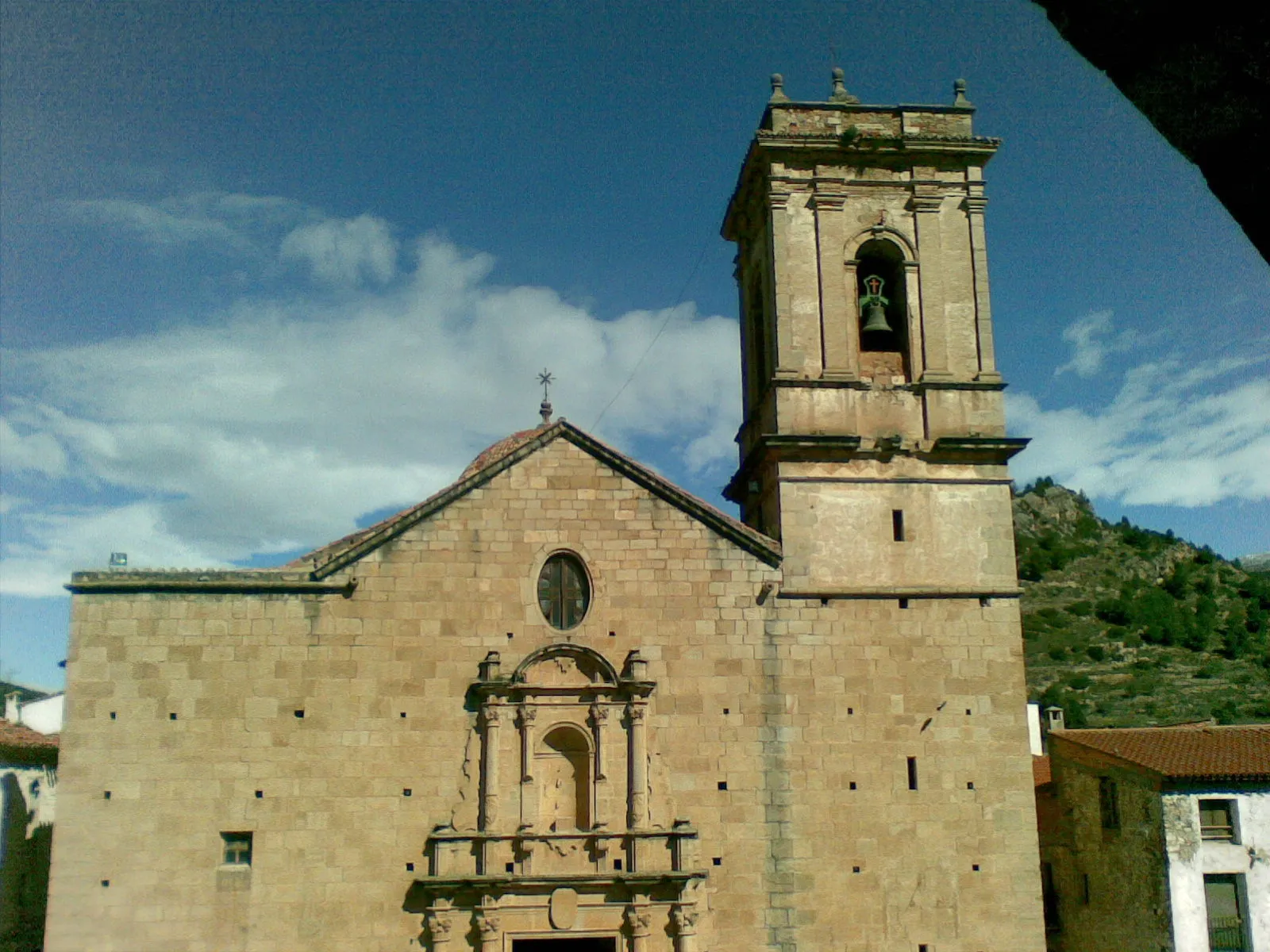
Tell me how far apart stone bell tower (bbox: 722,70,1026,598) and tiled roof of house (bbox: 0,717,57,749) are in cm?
1286

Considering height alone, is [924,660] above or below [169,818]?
above

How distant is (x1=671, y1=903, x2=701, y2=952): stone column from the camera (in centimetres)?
1483

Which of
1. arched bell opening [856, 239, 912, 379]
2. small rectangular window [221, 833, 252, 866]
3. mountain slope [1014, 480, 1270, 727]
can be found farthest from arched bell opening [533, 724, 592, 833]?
mountain slope [1014, 480, 1270, 727]

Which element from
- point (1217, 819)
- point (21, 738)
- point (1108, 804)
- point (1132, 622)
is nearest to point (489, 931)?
point (21, 738)

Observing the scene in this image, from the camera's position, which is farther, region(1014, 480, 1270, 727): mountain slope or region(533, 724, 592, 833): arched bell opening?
region(1014, 480, 1270, 727): mountain slope

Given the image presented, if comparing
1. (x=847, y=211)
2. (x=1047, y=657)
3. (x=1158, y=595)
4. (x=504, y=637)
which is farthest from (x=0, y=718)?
(x=1158, y=595)

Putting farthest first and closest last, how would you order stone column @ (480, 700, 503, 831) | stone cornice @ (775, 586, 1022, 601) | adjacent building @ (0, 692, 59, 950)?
adjacent building @ (0, 692, 59, 950), stone cornice @ (775, 586, 1022, 601), stone column @ (480, 700, 503, 831)

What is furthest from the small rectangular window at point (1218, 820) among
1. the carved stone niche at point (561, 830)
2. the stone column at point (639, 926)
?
the stone column at point (639, 926)

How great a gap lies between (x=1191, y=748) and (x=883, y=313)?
11.0 meters

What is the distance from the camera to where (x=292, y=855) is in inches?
589

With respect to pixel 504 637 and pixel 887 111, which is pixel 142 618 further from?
pixel 887 111

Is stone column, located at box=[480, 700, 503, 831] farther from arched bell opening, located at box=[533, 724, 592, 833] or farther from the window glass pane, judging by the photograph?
the window glass pane

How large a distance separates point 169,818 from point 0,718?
10.00 m

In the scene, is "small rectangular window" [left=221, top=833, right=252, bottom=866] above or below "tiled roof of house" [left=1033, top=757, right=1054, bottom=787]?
below
